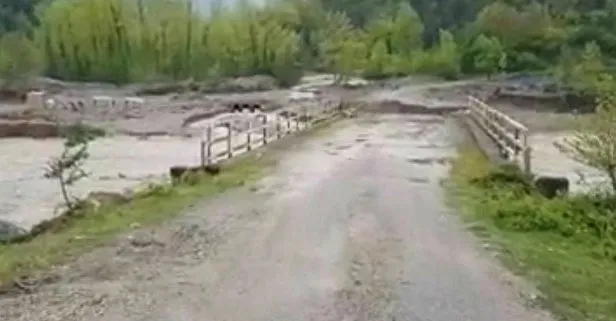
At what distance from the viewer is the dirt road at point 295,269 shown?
26.3 feet

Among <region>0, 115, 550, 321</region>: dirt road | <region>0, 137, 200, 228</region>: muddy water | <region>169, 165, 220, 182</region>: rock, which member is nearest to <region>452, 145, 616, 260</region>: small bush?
<region>0, 115, 550, 321</region>: dirt road

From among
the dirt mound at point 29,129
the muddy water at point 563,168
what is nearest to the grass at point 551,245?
the muddy water at point 563,168

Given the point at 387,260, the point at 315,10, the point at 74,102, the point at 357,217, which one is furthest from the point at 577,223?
the point at 315,10

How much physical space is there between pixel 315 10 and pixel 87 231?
8965 cm

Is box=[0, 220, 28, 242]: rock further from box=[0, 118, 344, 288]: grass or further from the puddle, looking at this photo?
the puddle

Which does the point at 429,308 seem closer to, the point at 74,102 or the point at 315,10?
the point at 74,102

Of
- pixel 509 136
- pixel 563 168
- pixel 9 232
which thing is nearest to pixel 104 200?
pixel 9 232

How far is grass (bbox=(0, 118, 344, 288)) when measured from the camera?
34.5ft

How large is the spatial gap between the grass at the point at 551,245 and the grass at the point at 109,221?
3.77m

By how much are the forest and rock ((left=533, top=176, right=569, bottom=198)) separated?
181 feet

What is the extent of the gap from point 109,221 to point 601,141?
700 centimetres

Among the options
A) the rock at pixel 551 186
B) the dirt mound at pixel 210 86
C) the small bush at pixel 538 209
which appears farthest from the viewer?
the dirt mound at pixel 210 86

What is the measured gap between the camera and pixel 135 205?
599 inches

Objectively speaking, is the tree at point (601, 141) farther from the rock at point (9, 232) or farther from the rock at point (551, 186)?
the rock at point (9, 232)
